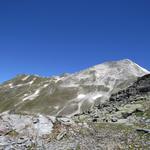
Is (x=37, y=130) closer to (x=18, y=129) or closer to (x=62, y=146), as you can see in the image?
(x=18, y=129)

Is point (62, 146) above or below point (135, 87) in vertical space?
below

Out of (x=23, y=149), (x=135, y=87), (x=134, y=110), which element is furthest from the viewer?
(x=135, y=87)

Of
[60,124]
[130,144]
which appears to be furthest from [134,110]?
[130,144]

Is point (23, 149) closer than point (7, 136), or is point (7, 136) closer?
point (23, 149)

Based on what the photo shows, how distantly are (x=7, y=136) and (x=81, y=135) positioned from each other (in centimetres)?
634

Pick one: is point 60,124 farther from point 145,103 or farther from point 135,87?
point 135,87

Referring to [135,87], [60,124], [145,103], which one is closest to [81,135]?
[60,124]

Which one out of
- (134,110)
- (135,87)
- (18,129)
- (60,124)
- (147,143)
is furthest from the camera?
(135,87)

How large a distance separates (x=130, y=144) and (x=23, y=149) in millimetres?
8216

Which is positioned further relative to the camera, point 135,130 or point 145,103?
point 145,103

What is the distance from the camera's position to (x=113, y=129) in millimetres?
34531

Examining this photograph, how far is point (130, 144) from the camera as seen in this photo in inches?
1088

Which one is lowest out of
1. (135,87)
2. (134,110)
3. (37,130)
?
(37,130)

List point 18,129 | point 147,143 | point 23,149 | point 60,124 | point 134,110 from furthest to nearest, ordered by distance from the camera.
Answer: point 134,110 → point 60,124 → point 18,129 → point 147,143 → point 23,149
